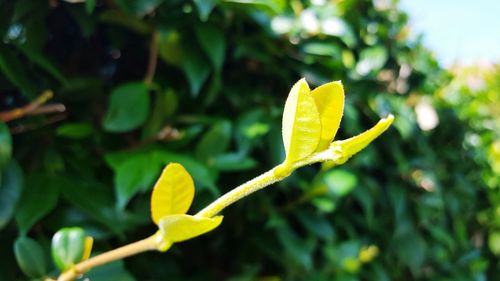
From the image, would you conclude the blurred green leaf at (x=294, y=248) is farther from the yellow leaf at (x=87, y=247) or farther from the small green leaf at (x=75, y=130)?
the yellow leaf at (x=87, y=247)

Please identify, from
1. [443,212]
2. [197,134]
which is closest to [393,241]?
[443,212]

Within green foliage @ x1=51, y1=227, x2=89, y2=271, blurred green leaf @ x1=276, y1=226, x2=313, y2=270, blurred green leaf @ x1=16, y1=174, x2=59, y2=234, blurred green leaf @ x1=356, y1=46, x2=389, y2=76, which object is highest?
green foliage @ x1=51, y1=227, x2=89, y2=271

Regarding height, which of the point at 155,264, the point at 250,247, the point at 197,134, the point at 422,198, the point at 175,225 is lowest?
the point at 422,198

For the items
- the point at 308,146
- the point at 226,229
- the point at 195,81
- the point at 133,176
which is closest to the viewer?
the point at 308,146

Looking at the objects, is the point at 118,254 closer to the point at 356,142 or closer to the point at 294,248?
the point at 356,142

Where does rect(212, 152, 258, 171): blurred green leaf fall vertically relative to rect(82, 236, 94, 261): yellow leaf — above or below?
below

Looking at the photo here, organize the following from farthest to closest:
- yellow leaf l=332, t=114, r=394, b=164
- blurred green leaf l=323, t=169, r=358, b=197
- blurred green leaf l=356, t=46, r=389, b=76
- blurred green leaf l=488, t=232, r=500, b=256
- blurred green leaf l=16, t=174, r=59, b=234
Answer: blurred green leaf l=488, t=232, r=500, b=256
blurred green leaf l=356, t=46, r=389, b=76
blurred green leaf l=323, t=169, r=358, b=197
blurred green leaf l=16, t=174, r=59, b=234
yellow leaf l=332, t=114, r=394, b=164

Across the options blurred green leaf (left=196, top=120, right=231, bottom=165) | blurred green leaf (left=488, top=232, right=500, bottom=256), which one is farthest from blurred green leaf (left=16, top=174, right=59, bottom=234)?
blurred green leaf (left=488, top=232, right=500, bottom=256)

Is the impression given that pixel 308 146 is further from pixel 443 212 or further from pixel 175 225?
pixel 443 212

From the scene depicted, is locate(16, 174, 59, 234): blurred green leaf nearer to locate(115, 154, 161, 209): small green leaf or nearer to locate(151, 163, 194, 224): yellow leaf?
locate(115, 154, 161, 209): small green leaf
